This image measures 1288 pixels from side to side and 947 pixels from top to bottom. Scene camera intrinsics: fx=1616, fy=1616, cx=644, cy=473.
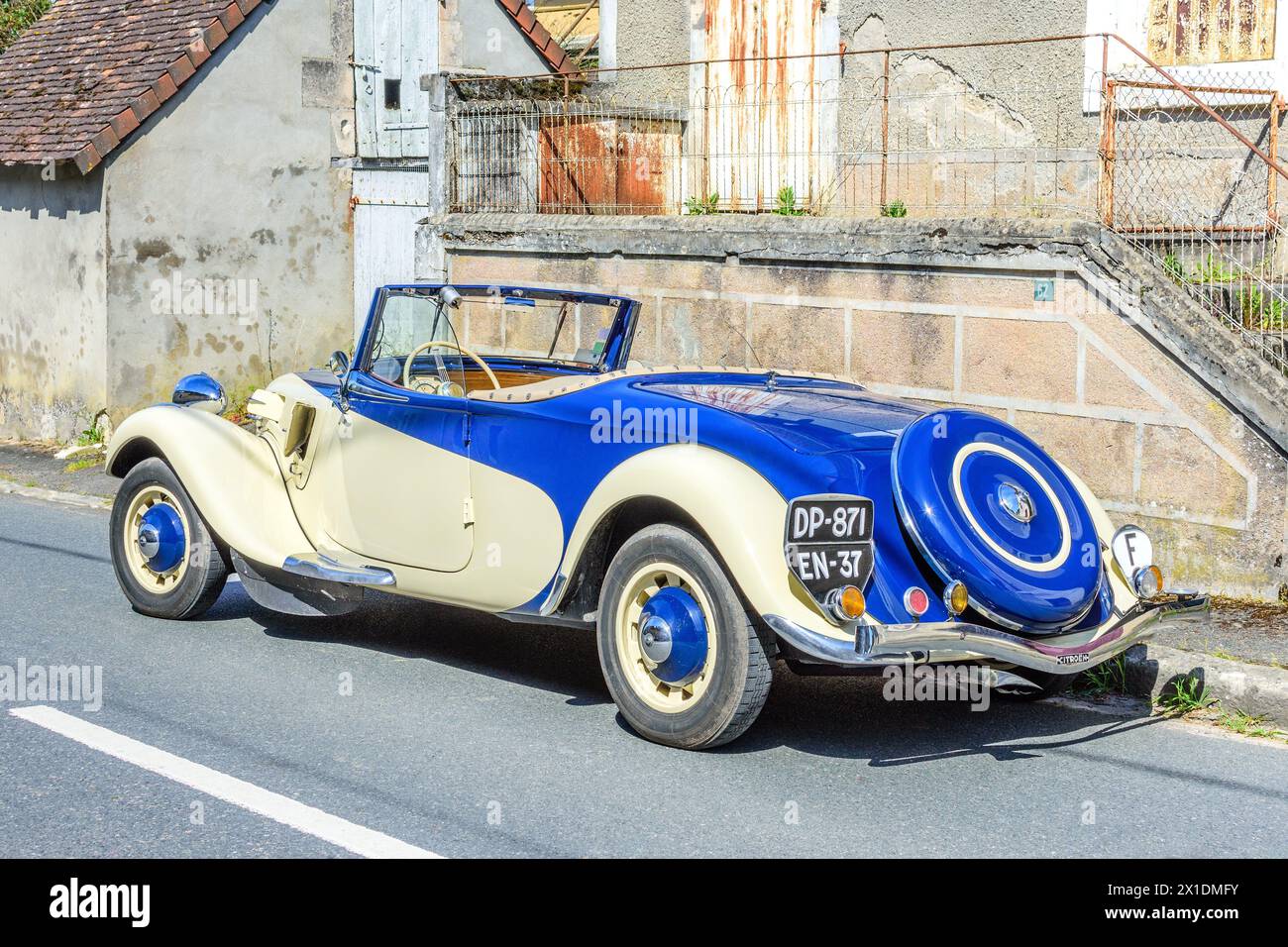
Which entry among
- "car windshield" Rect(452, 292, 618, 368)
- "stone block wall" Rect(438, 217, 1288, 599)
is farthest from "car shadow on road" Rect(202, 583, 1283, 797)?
"stone block wall" Rect(438, 217, 1288, 599)

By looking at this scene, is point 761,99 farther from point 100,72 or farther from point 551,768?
point 551,768

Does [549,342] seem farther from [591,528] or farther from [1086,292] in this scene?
[1086,292]

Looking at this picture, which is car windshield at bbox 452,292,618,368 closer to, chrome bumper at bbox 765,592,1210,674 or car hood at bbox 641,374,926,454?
car hood at bbox 641,374,926,454

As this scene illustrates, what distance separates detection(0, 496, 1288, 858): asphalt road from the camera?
4.78m

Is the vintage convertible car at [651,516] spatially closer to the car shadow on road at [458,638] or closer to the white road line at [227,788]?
the car shadow on road at [458,638]

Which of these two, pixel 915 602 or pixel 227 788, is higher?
pixel 915 602

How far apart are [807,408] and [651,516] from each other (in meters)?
0.74

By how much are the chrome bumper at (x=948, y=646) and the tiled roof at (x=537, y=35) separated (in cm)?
1245

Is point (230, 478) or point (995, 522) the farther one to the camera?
point (230, 478)

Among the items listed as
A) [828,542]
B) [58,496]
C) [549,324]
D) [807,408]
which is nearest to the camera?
[828,542]

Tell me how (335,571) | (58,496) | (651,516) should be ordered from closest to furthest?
(651,516)
(335,571)
(58,496)

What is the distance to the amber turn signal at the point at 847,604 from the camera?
17.2 ft

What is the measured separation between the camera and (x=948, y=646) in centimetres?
523

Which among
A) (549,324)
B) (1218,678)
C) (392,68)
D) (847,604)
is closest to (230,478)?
(549,324)
